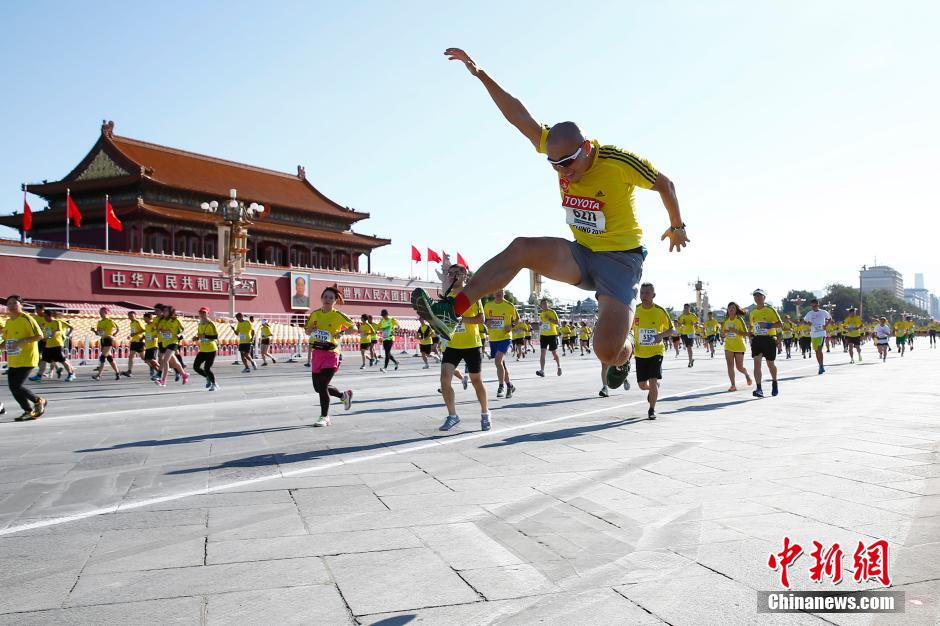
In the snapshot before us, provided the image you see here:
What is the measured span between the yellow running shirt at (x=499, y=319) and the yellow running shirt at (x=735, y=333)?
4173 mm

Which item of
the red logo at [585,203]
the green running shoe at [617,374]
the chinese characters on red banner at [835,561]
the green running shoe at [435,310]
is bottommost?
the chinese characters on red banner at [835,561]

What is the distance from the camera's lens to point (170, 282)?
34844 mm

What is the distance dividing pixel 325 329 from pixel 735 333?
25.9ft

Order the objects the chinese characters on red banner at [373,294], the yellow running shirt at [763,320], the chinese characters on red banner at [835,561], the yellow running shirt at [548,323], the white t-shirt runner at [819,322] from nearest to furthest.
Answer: the chinese characters on red banner at [835,561] < the yellow running shirt at [763,320] < the yellow running shirt at [548,323] < the white t-shirt runner at [819,322] < the chinese characters on red banner at [373,294]

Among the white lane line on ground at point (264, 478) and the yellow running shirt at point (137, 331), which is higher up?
the yellow running shirt at point (137, 331)

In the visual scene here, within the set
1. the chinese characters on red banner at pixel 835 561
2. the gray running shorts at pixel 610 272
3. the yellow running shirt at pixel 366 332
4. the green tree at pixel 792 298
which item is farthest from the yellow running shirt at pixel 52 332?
the green tree at pixel 792 298

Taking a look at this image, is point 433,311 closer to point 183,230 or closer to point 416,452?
point 416,452

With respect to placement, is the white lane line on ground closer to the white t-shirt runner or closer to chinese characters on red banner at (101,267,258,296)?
the white t-shirt runner

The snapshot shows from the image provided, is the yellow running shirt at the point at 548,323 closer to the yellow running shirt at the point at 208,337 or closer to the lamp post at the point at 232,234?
the yellow running shirt at the point at 208,337

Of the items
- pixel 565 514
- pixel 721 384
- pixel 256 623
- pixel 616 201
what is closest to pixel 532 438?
pixel 565 514

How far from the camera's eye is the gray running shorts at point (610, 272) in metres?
4.28

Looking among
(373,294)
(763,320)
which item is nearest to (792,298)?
(373,294)

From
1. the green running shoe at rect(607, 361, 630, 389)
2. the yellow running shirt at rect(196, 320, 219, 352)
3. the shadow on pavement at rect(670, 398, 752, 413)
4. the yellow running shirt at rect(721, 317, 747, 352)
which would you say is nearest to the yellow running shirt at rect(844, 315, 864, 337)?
the yellow running shirt at rect(721, 317, 747, 352)

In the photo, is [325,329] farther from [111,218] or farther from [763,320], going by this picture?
[111,218]
